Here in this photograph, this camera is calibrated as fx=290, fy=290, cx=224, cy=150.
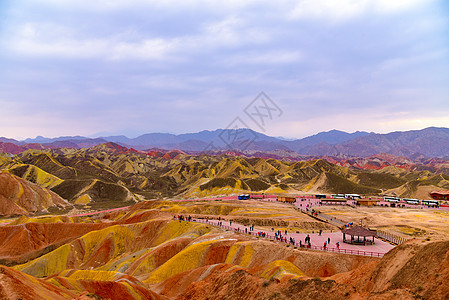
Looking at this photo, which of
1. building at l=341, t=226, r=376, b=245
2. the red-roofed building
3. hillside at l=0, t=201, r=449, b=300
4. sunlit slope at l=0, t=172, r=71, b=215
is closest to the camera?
hillside at l=0, t=201, r=449, b=300

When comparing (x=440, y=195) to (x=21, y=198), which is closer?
(x=440, y=195)

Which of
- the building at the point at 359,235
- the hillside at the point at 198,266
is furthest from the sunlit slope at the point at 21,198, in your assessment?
the building at the point at 359,235

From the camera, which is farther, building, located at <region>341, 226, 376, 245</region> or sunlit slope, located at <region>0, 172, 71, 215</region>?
sunlit slope, located at <region>0, 172, 71, 215</region>

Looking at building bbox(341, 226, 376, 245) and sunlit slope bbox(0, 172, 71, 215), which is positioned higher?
building bbox(341, 226, 376, 245)

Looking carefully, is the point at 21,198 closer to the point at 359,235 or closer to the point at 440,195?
the point at 359,235

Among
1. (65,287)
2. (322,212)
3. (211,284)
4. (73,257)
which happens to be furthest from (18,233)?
(322,212)

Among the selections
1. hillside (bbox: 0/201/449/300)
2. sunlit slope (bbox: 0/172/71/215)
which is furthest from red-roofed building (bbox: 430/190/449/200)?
sunlit slope (bbox: 0/172/71/215)

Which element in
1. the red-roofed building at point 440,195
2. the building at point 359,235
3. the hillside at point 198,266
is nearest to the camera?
the hillside at point 198,266

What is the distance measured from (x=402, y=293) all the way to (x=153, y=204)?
106m

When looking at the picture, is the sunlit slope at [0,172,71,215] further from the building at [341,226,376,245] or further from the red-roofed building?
the red-roofed building

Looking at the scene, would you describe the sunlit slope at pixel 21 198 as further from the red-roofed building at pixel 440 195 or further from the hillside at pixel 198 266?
the red-roofed building at pixel 440 195

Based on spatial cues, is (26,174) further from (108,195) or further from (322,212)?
(322,212)

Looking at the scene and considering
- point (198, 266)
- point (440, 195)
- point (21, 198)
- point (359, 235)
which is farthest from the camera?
point (21, 198)

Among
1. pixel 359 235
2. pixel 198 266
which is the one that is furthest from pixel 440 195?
pixel 198 266
